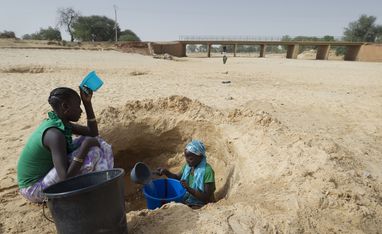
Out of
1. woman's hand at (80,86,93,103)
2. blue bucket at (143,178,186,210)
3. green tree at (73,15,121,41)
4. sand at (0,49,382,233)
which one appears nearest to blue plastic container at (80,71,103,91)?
woman's hand at (80,86,93,103)

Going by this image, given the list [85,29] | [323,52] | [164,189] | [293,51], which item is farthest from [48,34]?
[164,189]

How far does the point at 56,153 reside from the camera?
7.28 feet

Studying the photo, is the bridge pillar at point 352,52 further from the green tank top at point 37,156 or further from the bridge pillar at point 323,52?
the green tank top at point 37,156

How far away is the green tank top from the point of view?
7.72 feet

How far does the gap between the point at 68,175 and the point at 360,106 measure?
25.2 feet

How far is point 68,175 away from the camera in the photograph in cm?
225

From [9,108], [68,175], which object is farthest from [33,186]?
[9,108]

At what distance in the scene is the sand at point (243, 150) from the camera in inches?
94.0

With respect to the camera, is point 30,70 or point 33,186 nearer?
point 33,186

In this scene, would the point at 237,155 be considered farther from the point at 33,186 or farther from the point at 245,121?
the point at 33,186

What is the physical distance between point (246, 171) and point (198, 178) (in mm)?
571

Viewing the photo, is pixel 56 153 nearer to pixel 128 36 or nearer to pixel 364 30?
pixel 128 36

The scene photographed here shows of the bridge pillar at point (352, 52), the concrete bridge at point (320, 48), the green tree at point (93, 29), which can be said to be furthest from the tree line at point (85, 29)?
the bridge pillar at point (352, 52)

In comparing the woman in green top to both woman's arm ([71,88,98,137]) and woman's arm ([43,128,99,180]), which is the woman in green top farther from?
woman's arm ([71,88,98,137])
